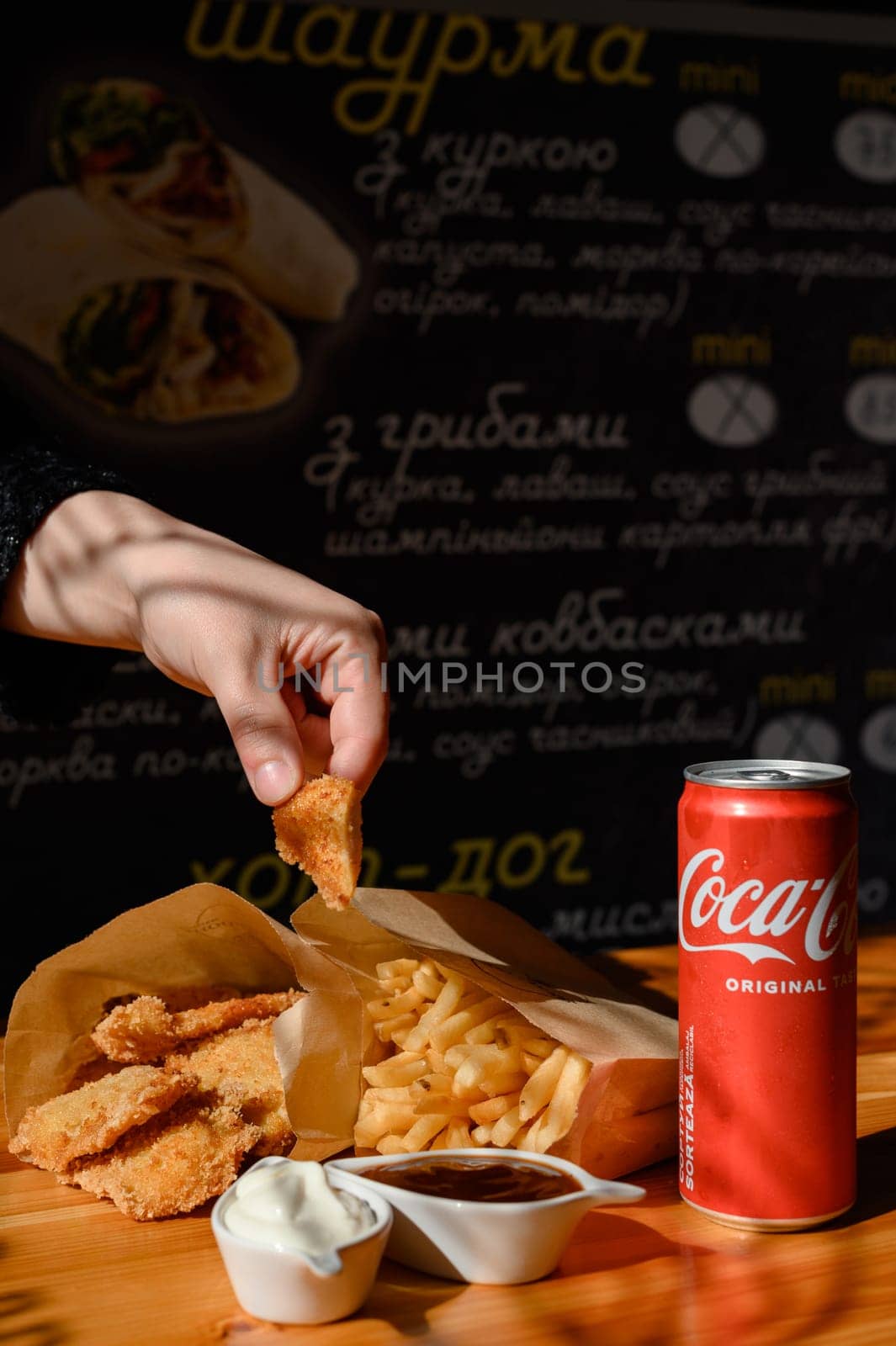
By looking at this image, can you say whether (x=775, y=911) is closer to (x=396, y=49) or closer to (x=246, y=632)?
(x=246, y=632)

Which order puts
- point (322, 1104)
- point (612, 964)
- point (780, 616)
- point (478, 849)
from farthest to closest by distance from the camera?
point (780, 616), point (478, 849), point (612, 964), point (322, 1104)

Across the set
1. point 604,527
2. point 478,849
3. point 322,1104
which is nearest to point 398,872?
point 478,849

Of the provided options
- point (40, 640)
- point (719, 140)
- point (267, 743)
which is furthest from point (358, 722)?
point (719, 140)

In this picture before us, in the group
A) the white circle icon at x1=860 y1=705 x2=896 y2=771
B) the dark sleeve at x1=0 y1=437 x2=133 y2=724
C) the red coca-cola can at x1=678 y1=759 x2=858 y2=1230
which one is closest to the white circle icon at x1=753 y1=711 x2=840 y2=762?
the white circle icon at x1=860 y1=705 x2=896 y2=771

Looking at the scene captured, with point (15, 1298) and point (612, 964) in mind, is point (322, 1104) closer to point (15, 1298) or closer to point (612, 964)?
point (15, 1298)

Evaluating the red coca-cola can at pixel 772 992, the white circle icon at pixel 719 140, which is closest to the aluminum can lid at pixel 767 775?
the red coca-cola can at pixel 772 992
